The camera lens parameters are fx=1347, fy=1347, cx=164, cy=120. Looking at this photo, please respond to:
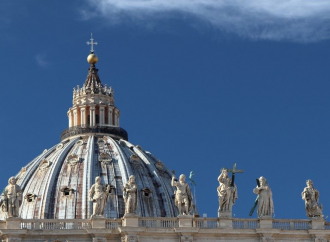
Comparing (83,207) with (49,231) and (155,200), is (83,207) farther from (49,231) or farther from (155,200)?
(49,231)

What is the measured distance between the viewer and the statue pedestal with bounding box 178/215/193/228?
98.9m

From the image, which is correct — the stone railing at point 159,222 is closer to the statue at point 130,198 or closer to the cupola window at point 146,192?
the statue at point 130,198

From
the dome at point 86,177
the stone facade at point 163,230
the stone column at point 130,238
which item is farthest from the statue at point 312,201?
the dome at point 86,177

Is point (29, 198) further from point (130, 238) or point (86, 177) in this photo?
point (130, 238)

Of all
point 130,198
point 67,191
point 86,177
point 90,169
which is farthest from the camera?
point 90,169

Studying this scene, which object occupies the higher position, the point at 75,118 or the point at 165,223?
the point at 75,118

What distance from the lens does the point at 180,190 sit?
99562 millimetres

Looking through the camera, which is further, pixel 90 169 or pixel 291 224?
pixel 90 169

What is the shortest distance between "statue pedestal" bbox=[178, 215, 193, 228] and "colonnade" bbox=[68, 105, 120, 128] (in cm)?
8125

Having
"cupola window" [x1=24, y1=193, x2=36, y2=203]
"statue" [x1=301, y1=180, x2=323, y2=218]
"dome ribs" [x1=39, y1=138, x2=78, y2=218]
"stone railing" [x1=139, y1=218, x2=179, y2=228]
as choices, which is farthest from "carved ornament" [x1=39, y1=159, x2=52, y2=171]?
"statue" [x1=301, y1=180, x2=323, y2=218]

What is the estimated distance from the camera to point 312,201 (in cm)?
10088

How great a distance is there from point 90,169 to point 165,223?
→ 6965cm

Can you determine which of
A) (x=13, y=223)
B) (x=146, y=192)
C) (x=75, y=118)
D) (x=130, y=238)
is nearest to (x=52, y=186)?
(x=146, y=192)

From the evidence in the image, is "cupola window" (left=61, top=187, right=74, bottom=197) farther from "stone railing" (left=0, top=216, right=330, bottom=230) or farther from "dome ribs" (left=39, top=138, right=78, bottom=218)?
"stone railing" (left=0, top=216, right=330, bottom=230)
